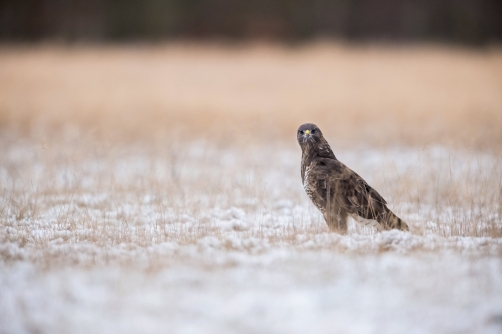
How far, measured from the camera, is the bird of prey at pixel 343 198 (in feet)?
15.5

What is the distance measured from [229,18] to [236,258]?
58.6ft

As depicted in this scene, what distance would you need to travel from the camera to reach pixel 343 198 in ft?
15.7

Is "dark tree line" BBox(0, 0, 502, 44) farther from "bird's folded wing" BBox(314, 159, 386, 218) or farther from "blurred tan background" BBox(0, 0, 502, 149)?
"bird's folded wing" BBox(314, 159, 386, 218)

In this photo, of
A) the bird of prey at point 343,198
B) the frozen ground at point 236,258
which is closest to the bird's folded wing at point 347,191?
the bird of prey at point 343,198

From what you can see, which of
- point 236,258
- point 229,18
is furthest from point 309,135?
point 229,18

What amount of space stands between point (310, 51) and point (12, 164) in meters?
10.0

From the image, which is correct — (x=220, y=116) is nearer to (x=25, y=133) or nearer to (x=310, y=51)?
(x=25, y=133)

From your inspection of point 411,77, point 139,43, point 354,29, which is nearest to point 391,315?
point 411,77

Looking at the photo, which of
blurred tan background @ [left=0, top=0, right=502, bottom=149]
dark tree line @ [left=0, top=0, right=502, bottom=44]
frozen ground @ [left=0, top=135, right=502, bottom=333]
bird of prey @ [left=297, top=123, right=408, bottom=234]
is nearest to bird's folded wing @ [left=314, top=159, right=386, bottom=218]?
bird of prey @ [left=297, top=123, right=408, bottom=234]

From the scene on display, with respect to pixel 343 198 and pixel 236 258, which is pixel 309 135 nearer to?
pixel 343 198

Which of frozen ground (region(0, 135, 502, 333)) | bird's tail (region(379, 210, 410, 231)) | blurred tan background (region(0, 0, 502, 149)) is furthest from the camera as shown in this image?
blurred tan background (region(0, 0, 502, 149))

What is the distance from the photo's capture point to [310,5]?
67.7ft

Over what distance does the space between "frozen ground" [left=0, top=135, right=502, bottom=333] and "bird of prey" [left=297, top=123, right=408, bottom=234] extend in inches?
9.7

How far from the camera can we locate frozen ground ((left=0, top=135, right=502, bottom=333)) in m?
3.03
